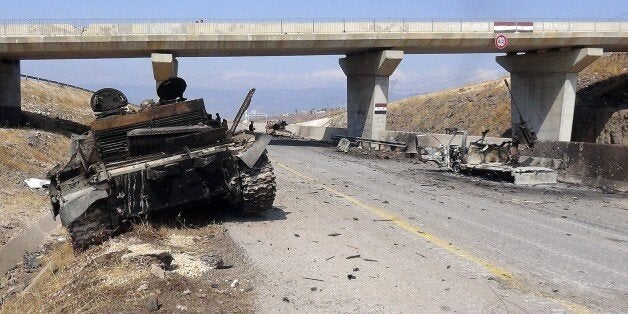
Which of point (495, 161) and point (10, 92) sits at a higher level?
point (10, 92)

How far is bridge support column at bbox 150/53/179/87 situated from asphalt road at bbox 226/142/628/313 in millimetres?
18042

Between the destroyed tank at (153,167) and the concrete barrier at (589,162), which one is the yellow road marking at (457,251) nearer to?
the destroyed tank at (153,167)

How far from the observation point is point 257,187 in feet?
31.2

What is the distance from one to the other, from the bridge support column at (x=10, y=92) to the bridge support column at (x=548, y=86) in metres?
24.7

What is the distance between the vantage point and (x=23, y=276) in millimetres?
9055

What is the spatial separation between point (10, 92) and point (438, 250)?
2895 cm

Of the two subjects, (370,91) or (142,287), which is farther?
(370,91)

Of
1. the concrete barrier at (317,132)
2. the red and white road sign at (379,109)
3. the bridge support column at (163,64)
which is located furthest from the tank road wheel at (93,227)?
the concrete barrier at (317,132)

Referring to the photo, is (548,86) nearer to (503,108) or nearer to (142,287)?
(503,108)

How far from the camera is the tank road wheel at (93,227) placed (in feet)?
27.9

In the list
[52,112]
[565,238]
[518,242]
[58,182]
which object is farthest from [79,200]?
[52,112]

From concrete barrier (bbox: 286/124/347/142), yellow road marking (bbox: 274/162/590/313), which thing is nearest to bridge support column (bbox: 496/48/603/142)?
concrete barrier (bbox: 286/124/347/142)

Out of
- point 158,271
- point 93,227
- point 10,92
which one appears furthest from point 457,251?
point 10,92

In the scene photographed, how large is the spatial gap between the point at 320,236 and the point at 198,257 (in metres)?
1.74
